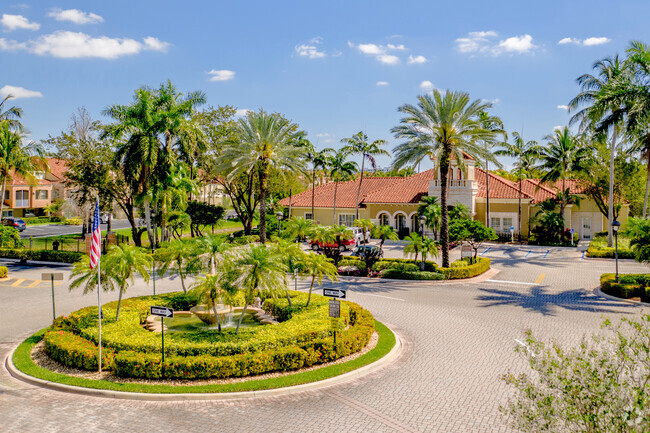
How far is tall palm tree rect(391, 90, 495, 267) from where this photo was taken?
2923cm

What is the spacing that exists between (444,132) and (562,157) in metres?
22.8

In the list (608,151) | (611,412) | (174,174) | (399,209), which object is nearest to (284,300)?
(611,412)

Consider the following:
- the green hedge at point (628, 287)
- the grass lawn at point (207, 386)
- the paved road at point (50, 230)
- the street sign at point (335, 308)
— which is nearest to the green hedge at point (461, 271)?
the green hedge at point (628, 287)

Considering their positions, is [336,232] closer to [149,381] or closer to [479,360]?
[479,360]

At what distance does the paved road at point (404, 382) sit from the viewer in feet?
36.7

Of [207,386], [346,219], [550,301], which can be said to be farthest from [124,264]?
[346,219]

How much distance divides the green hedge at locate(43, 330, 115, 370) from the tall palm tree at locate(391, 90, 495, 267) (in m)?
20.6

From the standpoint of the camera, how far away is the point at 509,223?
1918 inches

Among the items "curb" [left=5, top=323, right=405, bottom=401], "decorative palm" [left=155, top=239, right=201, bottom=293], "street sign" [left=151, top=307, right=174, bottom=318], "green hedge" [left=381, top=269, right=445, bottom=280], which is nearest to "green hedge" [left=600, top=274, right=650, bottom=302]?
"green hedge" [left=381, top=269, right=445, bottom=280]

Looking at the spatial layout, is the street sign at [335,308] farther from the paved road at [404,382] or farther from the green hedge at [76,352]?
the green hedge at [76,352]

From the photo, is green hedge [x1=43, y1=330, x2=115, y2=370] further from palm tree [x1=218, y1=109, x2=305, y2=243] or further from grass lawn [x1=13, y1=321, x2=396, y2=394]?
palm tree [x1=218, y1=109, x2=305, y2=243]

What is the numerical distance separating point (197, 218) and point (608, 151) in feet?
134

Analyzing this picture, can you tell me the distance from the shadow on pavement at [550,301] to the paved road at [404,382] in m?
0.05

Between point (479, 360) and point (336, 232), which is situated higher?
point (336, 232)
